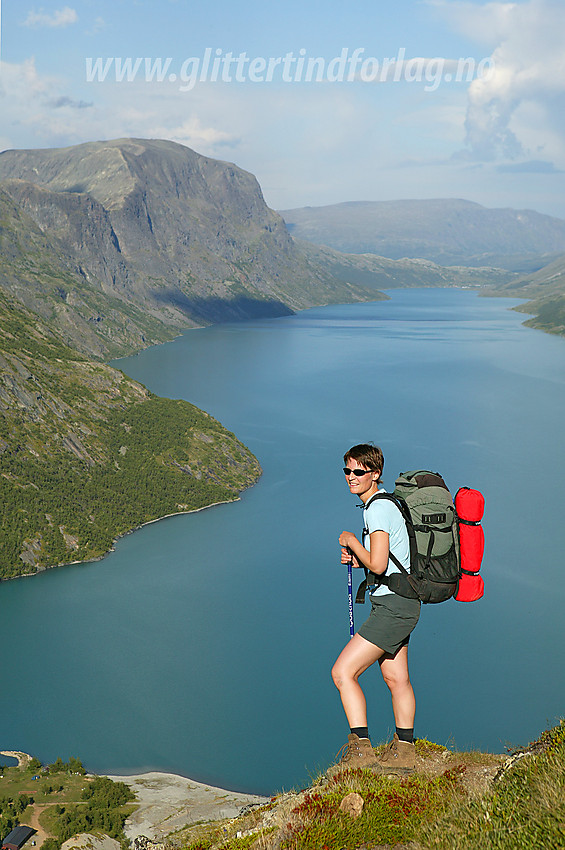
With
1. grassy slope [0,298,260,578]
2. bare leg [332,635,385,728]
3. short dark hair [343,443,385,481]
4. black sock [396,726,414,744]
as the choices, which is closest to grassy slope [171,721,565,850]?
black sock [396,726,414,744]

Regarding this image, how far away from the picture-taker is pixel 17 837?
46.3 m

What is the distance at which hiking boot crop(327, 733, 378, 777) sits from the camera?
41.3 ft

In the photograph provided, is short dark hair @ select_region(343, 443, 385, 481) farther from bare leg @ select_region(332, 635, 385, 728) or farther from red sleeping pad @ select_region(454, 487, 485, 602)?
bare leg @ select_region(332, 635, 385, 728)

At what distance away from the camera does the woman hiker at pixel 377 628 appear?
1157 centimetres

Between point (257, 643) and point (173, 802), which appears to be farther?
point (257, 643)

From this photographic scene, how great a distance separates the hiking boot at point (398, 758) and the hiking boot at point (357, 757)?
0.18 m

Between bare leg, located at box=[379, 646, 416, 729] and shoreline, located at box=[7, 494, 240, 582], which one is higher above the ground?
shoreline, located at box=[7, 494, 240, 582]

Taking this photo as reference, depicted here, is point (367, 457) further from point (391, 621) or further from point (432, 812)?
point (432, 812)

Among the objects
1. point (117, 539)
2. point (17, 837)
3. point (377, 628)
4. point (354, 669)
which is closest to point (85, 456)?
point (117, 539)

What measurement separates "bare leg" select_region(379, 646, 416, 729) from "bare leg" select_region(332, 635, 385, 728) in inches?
19.5

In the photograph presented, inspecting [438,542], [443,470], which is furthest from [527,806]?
[443,470]

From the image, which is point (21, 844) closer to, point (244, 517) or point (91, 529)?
point (91, 529)

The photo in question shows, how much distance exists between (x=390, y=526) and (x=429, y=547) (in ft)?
2.57

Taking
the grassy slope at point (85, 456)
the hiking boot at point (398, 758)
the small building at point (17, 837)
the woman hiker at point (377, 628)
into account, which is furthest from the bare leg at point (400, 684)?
the grassy slope at point (85, 456)
